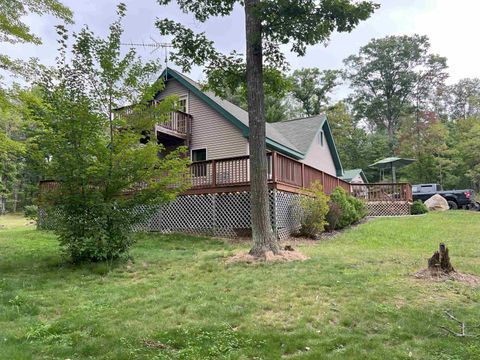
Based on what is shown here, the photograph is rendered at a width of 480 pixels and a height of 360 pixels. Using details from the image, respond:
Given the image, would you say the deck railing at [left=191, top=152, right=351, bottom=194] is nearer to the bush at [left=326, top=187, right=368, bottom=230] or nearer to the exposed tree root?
the bush at [left=326, top=187, right=368, bottom=230]

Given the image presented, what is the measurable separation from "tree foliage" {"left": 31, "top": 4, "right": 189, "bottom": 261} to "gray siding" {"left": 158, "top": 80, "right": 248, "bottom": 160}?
6842 millimetres

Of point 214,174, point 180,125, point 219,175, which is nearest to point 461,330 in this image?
point 214,174

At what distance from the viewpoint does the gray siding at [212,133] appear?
48.1 ft

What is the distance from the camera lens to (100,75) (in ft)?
24.0

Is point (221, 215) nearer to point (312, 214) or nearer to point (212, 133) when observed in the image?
point (312, 214)

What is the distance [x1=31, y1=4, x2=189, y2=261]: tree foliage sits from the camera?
6.93 metres

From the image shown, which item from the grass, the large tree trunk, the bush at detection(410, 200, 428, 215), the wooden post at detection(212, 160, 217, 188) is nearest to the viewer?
the grass

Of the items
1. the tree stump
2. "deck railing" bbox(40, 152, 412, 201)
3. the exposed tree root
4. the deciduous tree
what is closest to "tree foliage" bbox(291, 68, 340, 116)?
"deck railing" bbox(40, 152, 412, 201)

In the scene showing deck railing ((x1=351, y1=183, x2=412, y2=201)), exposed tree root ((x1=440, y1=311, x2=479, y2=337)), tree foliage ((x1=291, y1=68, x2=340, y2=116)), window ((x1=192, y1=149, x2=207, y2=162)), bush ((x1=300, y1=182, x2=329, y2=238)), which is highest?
tree foliage ((x1=291, y1=68, x2=340, y2=116))

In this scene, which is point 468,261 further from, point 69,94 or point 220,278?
point 69,94

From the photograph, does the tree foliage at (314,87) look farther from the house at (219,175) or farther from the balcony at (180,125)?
the balcony at (180,125)

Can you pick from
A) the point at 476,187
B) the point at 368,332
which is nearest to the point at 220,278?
the point at 368,332

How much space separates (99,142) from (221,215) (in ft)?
17.4

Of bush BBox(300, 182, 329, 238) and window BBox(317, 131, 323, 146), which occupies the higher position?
window BBox(317, 131, 323, 146)
